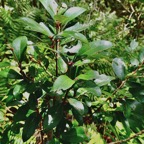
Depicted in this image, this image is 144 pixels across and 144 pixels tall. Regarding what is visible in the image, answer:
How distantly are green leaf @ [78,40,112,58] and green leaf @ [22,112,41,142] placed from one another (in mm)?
256

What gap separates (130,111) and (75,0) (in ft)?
5.26

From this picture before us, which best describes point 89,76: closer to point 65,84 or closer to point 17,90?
→ point 65,84

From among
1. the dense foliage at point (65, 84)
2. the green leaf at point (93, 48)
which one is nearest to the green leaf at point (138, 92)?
the dense foliage at point (65, 84)

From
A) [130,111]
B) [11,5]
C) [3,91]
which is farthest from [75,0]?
[130,111]

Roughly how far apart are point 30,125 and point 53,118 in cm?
10

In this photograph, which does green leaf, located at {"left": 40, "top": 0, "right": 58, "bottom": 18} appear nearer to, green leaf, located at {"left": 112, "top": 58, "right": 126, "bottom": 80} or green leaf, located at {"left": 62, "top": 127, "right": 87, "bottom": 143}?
green leaf, located at {"left": 112, "top": 58, "right": 126, "bottom": 80}

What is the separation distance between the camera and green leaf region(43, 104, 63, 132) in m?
0.82

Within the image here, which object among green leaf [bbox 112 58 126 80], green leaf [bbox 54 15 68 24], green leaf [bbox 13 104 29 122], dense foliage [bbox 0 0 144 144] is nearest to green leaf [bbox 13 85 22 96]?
dense foliage [bbox 0 0 144 144]

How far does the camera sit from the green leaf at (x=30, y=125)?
0.88 metres

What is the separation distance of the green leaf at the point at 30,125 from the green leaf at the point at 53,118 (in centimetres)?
7

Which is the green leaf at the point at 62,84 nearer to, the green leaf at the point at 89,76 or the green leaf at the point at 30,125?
the green leaf at the point at 89,76

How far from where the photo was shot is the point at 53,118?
833 millimetres

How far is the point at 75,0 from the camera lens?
2.35m

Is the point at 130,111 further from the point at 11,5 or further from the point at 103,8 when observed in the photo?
the point at 103,8
